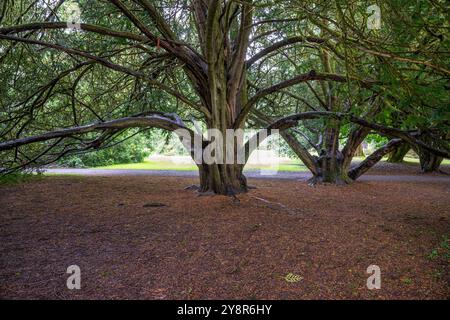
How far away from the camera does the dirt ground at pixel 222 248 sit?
2754 millimetres

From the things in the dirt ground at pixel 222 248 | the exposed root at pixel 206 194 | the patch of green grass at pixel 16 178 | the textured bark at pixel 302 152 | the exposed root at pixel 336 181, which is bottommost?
the dirt ground at pixel 222 248

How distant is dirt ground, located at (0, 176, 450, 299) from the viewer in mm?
2754

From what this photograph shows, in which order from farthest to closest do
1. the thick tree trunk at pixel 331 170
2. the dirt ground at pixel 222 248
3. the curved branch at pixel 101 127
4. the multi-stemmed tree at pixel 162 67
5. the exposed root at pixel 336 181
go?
the thick tree trunk at pixel 331 170, the exposed root at pixel 336 181, the multi-stemmed tree at pixel 162 67, the curved branch at pixel 101 127, the dirt ground at pixel 222 248

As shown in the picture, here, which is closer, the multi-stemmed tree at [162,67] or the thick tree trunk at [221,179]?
the multi-stemmed tree at [162,67]

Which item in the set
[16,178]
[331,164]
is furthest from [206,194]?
[16,178]

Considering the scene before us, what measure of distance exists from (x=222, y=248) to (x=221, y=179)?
3.43 meters

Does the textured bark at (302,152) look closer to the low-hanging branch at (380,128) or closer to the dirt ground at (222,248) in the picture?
the low-hanging branch at (380,128)

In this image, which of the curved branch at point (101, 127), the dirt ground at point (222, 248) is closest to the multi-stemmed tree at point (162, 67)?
the curved branch at point (101, 127)

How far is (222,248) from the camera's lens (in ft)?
12.2

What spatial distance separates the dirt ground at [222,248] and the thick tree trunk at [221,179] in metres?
0.52

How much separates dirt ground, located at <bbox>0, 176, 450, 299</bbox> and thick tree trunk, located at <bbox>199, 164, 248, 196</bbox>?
52 centimetres

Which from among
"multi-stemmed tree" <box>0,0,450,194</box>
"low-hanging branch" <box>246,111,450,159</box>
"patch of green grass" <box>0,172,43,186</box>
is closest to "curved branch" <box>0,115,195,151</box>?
"multi-stemmed tree" <box>0,0,450,194</box>

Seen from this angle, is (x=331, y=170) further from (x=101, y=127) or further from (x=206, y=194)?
(x=101, y=127)
